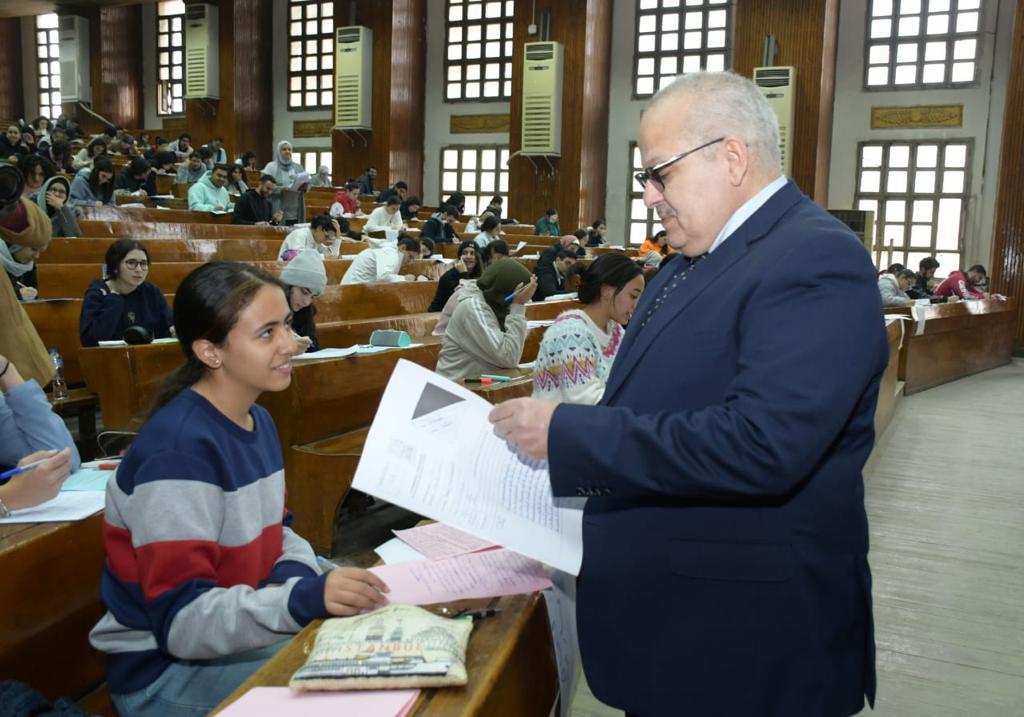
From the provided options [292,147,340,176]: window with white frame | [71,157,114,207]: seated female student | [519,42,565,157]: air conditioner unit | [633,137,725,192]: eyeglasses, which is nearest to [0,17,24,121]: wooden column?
[292,147,340,176]: window with white frame

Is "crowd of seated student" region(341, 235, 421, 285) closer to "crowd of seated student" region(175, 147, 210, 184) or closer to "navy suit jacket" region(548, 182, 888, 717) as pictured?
"crowd of seated student" region(175, 147, 210, 184)

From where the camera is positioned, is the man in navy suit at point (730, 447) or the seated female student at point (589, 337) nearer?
the man in navy suit at point (730, 447)

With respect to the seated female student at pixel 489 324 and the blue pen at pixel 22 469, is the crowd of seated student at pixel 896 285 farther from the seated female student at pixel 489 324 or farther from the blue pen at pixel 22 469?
the blue pen at pixel 22 469

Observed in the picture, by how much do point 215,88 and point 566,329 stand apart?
17032 millimetres

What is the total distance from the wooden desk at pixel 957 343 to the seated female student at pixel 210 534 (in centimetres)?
730

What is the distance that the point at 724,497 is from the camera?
1.01 m

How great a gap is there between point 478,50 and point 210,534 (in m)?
16.0

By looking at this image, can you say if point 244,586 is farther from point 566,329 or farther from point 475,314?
point 475,314

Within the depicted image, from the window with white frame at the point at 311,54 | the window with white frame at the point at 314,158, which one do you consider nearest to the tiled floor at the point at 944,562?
the window with white frame at the point at 314,158

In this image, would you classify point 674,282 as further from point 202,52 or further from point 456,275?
point 202,52

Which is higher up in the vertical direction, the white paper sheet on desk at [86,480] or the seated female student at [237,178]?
the seated female student at [237,178]

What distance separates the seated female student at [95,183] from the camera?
8.37 meters

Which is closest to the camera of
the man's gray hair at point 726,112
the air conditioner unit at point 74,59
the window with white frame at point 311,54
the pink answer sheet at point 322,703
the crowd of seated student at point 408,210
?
the pink answer sheet at point 322,703

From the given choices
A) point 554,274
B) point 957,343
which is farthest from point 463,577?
point 957,343
